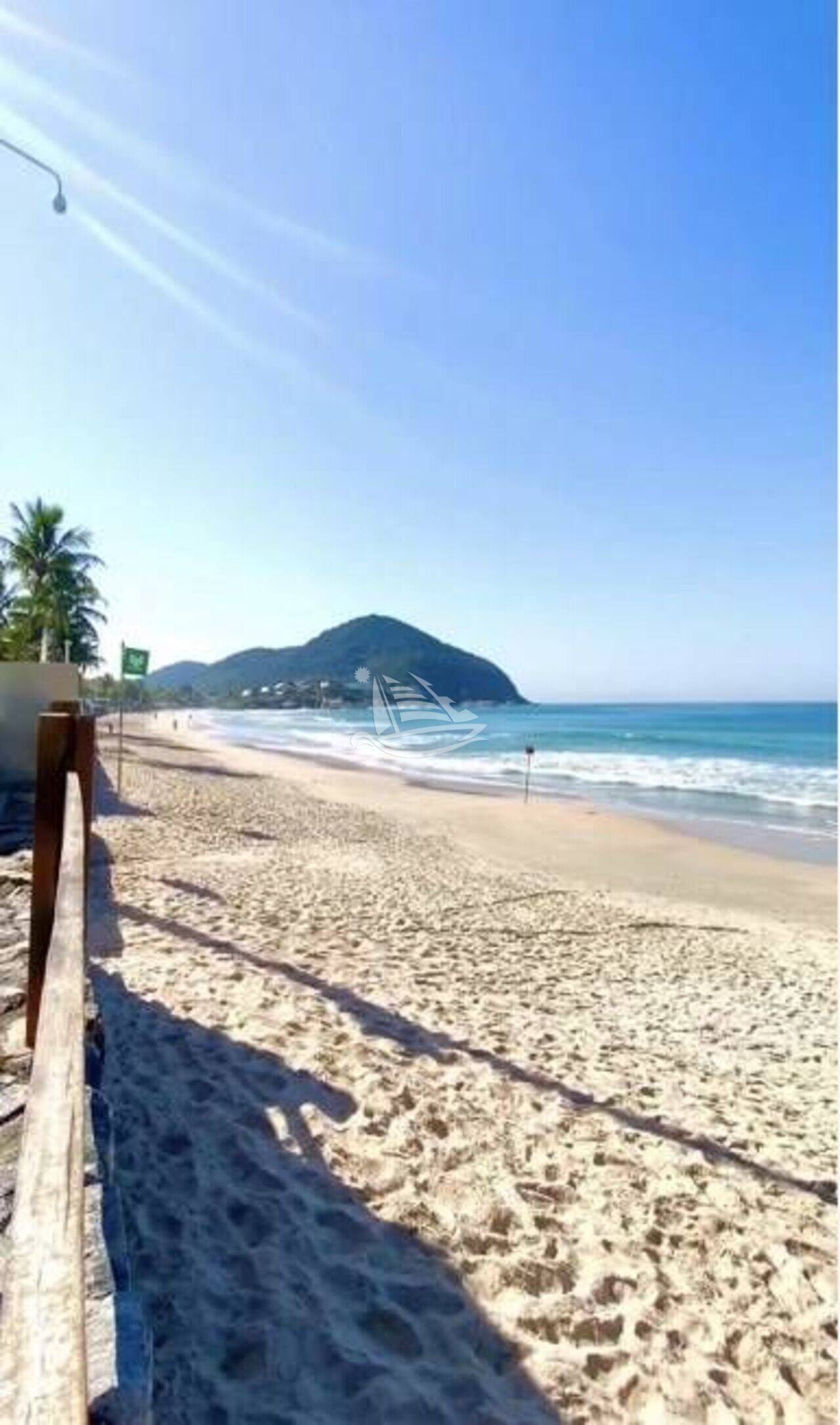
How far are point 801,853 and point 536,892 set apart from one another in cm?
769

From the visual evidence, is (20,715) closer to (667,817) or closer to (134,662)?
(134,662)

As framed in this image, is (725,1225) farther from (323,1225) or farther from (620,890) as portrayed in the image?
(620,890)

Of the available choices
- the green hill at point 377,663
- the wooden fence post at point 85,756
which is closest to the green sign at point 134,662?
the wooden fence post at point 85,756

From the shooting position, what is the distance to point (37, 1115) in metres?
1.23

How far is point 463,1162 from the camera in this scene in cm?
335

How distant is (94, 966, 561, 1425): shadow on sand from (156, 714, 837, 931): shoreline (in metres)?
7.62

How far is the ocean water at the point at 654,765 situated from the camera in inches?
757

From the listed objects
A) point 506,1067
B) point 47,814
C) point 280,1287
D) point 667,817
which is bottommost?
point 667,817

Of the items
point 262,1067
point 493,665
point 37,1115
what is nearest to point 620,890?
point 262,1067

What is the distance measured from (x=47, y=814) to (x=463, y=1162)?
222 cm

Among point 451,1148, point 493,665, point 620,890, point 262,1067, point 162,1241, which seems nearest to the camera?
point 162,1241

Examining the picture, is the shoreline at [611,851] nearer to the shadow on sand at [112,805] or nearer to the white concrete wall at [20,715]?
the shadow on sand at [112,805]

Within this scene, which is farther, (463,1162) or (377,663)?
(377,663)

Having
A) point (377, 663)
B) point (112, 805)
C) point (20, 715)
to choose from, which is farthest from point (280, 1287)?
point (377, 663)
